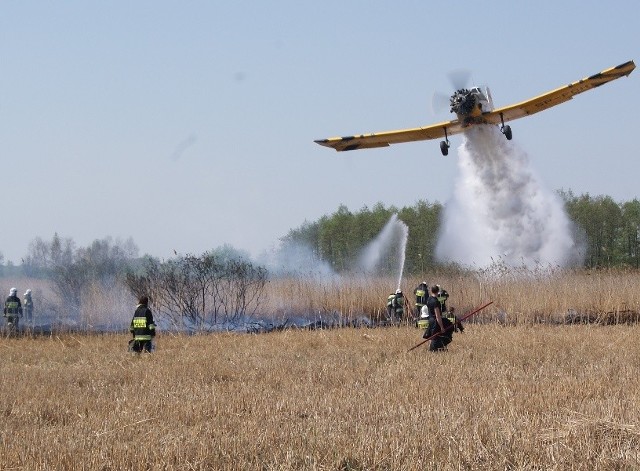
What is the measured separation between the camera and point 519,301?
19781mm

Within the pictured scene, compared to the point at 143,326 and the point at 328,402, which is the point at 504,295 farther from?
the point at 328,402

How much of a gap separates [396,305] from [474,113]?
32.3ft

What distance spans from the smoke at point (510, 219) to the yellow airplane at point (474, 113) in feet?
17.3

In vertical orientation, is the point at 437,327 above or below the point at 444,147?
below

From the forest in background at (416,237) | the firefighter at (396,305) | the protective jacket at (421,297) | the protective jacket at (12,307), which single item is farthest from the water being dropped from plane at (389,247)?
the protective jacket at (12,307)

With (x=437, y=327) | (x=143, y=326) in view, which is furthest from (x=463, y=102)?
(x=143, y=326)

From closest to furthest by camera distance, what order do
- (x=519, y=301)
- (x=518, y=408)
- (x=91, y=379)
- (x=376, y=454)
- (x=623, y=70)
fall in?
1. (x=376, y=454)
2. (x=518, y=408)
3. (x=91, y=379)
4. (x=519, y=301)
5. (x=623, y=70)

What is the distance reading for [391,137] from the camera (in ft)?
99.4

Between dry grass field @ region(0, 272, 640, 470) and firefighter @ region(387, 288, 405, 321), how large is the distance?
3398 millimetres

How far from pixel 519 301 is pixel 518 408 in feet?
40.9

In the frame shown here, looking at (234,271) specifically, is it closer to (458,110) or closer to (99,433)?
(458,110)

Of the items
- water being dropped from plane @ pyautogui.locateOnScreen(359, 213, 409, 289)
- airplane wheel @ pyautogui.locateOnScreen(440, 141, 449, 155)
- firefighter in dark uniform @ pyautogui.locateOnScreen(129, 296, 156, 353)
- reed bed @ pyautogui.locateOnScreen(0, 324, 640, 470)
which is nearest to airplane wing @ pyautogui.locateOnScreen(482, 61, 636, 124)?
airplane wheel @ pyautogui.locateOnScreen(440, 141, 449, 155)

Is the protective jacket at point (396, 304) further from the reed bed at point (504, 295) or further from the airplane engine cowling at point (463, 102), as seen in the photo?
the airplane engine cowling at point (463, 102)

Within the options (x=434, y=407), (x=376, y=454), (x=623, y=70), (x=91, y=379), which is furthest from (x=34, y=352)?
(x=623, y=70)
